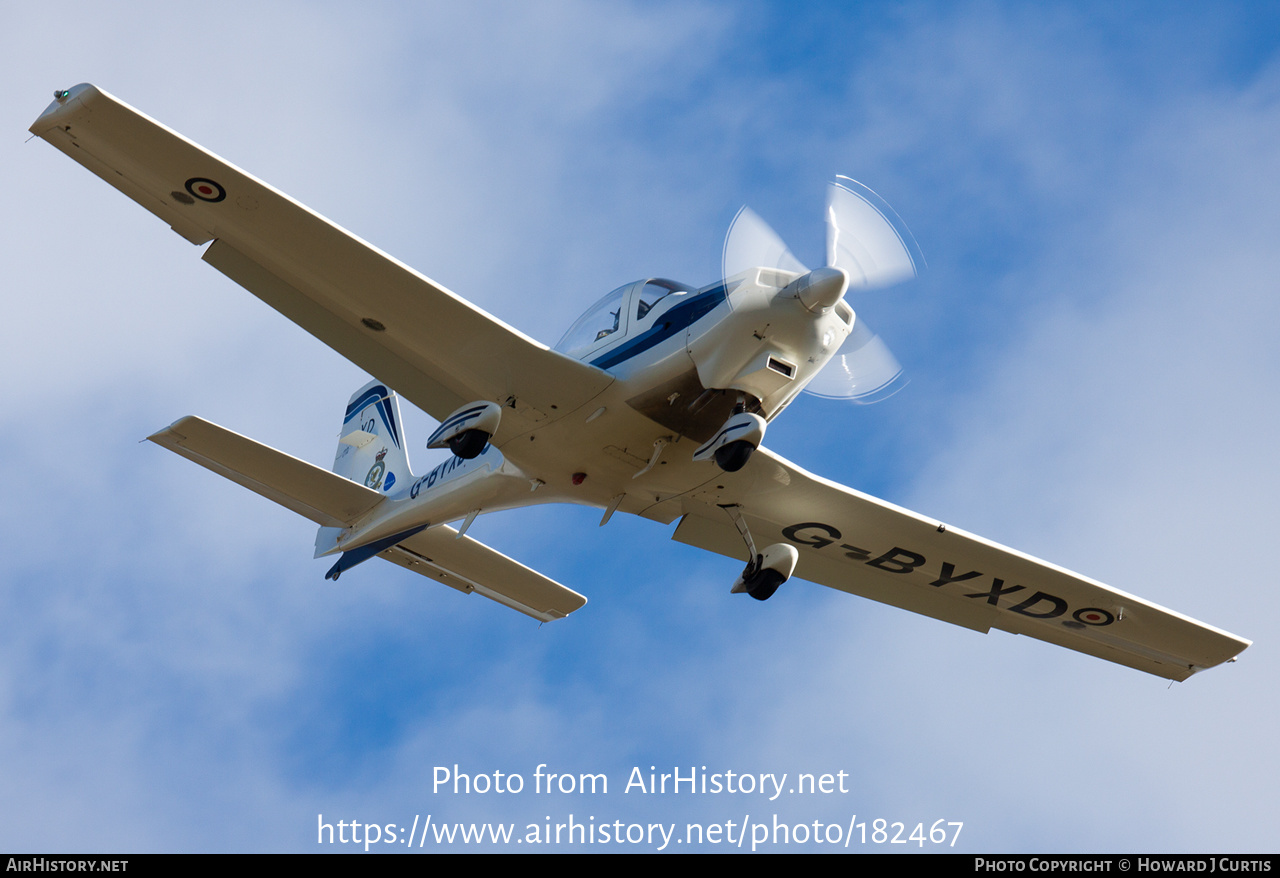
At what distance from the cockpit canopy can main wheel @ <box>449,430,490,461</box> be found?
1.87m

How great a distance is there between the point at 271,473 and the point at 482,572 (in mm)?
3662

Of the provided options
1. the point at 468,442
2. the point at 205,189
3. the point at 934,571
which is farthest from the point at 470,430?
the point at 934,571

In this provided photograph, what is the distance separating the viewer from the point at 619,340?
13.6 metres

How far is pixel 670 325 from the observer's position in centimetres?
1295

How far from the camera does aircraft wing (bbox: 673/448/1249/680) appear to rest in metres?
15.2

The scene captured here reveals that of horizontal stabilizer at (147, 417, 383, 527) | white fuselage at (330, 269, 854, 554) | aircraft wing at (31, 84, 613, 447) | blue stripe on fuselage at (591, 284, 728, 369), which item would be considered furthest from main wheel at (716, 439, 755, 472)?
horizontal stabilizer at (147, 417, 383, 527)

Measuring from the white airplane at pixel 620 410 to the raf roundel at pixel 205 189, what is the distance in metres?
0.03

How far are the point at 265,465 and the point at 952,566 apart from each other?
1019 cm

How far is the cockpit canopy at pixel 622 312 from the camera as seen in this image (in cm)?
1345

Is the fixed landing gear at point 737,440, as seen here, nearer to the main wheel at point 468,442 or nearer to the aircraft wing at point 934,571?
the aircraft wing at point 934,571

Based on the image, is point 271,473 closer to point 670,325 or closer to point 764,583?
point 670,325

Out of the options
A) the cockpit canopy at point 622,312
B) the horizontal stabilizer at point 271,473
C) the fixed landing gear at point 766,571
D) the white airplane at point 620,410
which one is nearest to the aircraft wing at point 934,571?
the white airplane at point 620,410

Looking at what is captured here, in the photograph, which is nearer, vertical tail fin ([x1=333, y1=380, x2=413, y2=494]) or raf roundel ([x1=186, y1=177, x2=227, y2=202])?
raf roundel ([x1=186, y1=177, x2=227, y2=202])

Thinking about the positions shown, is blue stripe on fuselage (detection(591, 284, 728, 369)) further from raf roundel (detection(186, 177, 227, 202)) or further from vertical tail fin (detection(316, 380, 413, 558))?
vertical tail fin (detection(316, 380, 413, 558))
